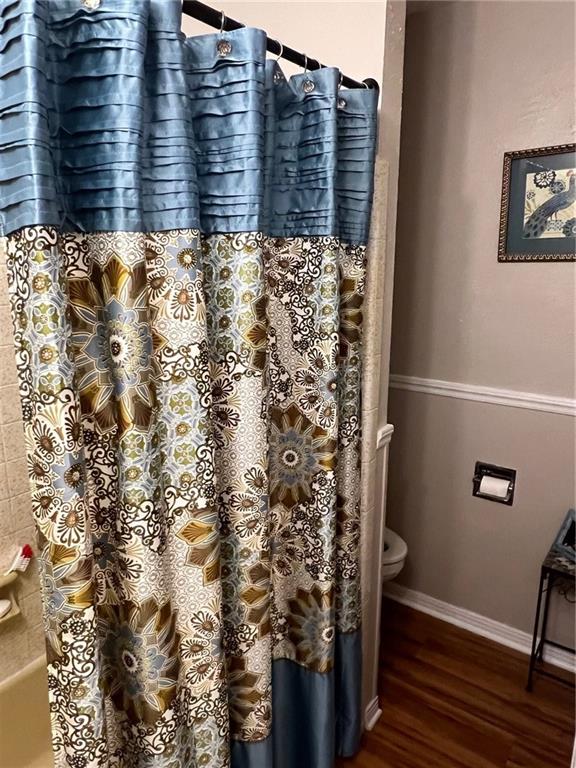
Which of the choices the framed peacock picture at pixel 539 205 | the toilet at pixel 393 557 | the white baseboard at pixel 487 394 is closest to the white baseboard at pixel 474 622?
the toilet at pixel 393 557

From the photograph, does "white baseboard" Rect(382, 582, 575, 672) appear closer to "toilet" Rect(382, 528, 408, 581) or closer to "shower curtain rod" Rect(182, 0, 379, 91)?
"toilet" Rect(382, 528, 408, 581)

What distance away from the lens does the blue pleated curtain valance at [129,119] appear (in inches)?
30.6

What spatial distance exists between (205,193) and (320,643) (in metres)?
1.15

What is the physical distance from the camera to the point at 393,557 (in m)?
2.18

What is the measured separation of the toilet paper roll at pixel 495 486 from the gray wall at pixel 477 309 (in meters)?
0.06

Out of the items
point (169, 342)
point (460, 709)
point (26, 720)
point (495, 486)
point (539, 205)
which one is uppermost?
point (539, 205)

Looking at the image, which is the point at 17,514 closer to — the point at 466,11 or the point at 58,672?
the point at 58,672

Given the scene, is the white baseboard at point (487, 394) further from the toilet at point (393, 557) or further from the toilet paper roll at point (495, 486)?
the toilet at point (393, 557)

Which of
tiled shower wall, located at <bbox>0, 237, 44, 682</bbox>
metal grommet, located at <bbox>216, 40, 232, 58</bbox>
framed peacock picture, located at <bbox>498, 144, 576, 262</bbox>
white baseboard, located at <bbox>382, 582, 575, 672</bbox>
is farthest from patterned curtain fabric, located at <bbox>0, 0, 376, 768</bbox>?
white baseboard, located at <bbox>382, 582, 575, 672</bbox>

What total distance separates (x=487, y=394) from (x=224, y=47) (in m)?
1.63

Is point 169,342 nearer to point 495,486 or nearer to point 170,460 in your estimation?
point 170,460

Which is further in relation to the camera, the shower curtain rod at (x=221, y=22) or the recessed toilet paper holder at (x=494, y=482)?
the recessed toilet paper holder at (x=494, y=482)

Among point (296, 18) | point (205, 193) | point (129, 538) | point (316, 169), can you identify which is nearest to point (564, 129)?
point (296, 18)

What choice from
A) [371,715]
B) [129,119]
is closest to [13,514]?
[129,119]
